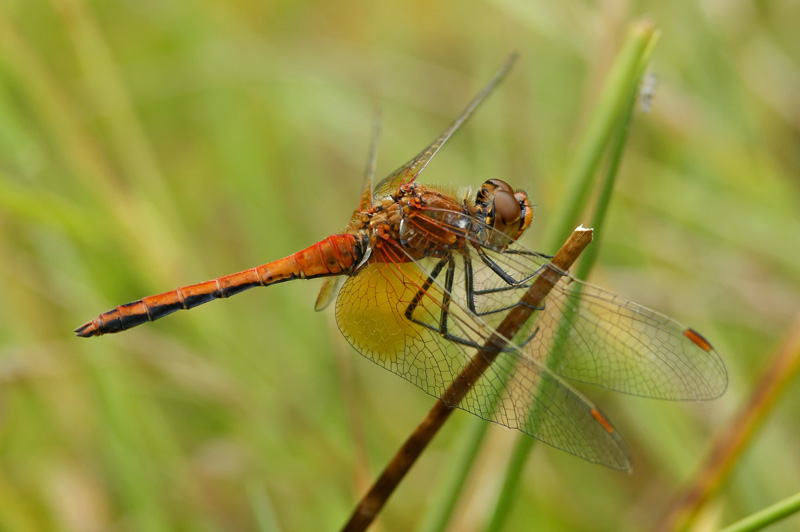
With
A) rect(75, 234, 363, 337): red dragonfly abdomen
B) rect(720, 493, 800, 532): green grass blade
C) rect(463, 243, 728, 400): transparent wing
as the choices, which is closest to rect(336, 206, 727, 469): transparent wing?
rect(463, 243, 728, 400): transparent wing

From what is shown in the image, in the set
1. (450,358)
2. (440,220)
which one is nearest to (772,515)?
(450,358)

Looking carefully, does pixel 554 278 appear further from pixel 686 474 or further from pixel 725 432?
pixel 686 474

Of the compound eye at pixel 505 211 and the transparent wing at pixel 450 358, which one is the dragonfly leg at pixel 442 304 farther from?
the compound eye at pixel 505 211

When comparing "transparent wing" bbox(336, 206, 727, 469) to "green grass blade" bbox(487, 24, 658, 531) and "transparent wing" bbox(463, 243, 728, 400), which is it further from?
"green grass blade" bbox(487, 24, 658, 531)

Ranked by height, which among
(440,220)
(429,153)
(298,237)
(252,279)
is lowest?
(298,237)

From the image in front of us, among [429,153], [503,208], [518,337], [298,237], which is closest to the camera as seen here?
[518,337]

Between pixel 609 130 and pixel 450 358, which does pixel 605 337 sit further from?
pixel 609 130
